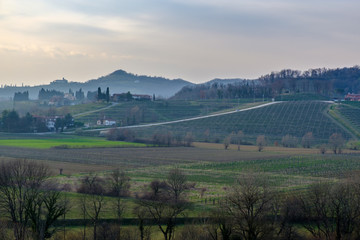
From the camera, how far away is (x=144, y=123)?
12394cm

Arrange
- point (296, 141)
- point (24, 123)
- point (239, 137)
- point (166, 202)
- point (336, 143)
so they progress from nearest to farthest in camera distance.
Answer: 1. point (166, 202)
2. point (336, 143)
3. point (296, 141)
4. point (239, 137)
5. point (24, 123)

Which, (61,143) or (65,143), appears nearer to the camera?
(61,143)

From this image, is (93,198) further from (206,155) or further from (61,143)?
(61,143)

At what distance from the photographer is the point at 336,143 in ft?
279

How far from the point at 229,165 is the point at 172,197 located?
24713 mm

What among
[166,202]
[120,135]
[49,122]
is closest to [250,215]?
[166,202]

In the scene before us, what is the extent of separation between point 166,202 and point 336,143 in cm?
5586

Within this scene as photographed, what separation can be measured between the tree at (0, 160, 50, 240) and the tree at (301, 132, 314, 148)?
60.1m

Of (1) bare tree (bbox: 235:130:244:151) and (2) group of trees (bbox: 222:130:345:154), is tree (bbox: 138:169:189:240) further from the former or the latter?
(1) bare tree (bbox: 235:130:244:151)

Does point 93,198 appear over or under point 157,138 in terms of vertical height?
under

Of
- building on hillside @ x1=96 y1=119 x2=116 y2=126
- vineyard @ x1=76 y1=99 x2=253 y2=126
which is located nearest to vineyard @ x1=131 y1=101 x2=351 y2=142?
vineyard @ x1=76 y1=99 x2=253 y2=126

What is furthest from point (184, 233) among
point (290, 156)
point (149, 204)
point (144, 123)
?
point (144, 123)

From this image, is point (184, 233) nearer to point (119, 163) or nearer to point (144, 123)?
point (119, 163)

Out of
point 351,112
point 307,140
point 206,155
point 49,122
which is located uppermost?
point 351,112
